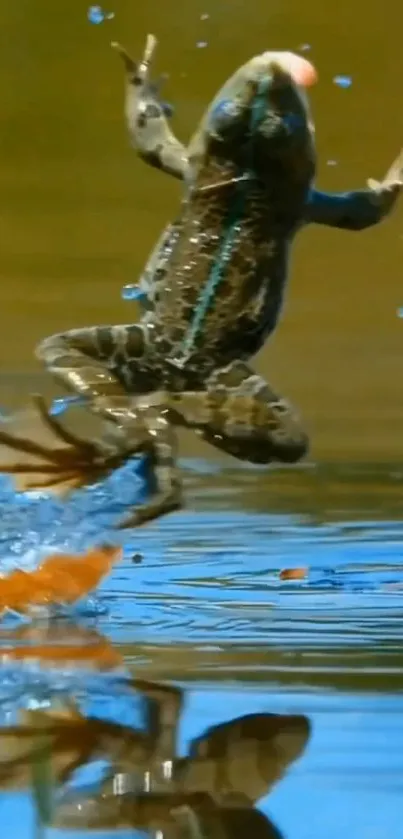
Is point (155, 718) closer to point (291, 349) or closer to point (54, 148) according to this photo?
point (291, 349)

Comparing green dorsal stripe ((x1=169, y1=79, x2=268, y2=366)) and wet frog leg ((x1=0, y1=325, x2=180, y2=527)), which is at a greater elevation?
green dorsal stripe ((x1=169, y1=79, x2=268, y2=366))

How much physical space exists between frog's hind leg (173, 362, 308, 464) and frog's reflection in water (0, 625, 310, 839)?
346 mm

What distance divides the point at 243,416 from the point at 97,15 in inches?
55.0

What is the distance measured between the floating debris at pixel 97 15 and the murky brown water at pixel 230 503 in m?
0.02

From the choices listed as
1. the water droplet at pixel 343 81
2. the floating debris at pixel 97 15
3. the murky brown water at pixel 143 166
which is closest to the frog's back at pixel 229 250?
the murky brown water at pixel 143 166

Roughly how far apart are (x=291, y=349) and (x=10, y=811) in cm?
147

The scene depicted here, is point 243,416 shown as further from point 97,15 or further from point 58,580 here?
point 97,15

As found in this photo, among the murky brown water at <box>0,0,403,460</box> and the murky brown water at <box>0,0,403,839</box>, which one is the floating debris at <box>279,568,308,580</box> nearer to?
the murky brown water at <box>0,0,403,839</box>

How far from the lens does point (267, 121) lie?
1.45 meters

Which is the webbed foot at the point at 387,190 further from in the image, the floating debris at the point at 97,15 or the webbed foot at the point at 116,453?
the floating debris at the point at 97,15

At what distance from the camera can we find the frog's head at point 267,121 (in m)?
1.45

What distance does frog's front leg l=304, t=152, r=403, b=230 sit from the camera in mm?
1494

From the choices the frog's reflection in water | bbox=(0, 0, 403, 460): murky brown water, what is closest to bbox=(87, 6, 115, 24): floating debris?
bbox=(0, 0, 403, 460): murky brown water

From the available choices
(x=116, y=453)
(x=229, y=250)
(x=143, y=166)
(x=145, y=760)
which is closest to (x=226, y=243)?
(x=229, y=250)
